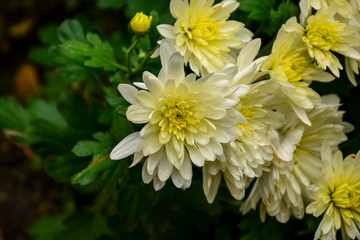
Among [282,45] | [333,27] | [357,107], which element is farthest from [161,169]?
[357,107]

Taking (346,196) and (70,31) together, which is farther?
(70,31)

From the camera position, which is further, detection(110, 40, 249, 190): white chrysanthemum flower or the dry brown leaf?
the dry brown leaf

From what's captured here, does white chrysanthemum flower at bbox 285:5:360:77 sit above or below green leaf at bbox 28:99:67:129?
above

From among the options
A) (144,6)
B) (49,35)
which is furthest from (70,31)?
(49,35)

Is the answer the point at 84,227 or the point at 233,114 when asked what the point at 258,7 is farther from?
the point at 84,227

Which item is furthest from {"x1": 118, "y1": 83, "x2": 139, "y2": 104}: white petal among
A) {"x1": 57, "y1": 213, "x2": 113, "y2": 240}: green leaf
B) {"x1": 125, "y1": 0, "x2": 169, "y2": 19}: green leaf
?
{"x1": 57, "y1": 213, "x2": 113, "y2": 240}: green leaf

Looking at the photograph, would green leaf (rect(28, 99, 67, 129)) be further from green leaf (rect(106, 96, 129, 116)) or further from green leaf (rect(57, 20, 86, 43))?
green leaf (rect(106, 96, 129, 116))

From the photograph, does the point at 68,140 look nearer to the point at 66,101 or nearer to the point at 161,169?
the point at 66,101
